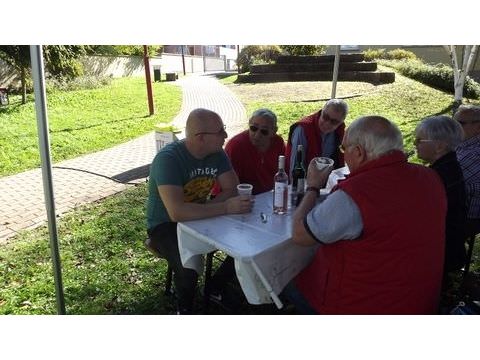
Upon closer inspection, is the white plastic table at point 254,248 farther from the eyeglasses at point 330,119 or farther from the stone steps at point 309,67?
the stone steps at point 309,67

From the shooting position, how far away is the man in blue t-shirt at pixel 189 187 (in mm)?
2266

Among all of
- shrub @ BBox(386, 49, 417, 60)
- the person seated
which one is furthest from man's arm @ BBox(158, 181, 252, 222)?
shrub @ BBox(386, 49, 417, 60)

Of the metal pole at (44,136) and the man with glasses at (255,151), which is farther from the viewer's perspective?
the man with glasses at (255,151)

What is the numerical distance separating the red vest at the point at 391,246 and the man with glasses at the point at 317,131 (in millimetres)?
1704

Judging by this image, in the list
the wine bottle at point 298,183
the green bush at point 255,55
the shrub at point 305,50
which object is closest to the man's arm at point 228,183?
the wine bottle at point 298,183

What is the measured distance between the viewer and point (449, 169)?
2.32m

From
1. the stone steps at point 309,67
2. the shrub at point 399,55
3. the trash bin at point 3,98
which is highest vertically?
the shrub at point 399,55

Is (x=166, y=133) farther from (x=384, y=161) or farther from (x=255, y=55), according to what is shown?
(x=255, y=55)

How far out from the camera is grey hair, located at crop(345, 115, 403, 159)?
1.71 m

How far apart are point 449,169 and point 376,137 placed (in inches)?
35.3

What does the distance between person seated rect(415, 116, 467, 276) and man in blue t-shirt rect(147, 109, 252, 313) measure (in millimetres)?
1162

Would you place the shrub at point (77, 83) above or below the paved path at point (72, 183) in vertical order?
above

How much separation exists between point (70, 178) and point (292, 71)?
41.4ft

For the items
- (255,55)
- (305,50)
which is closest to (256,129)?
(305,50)
